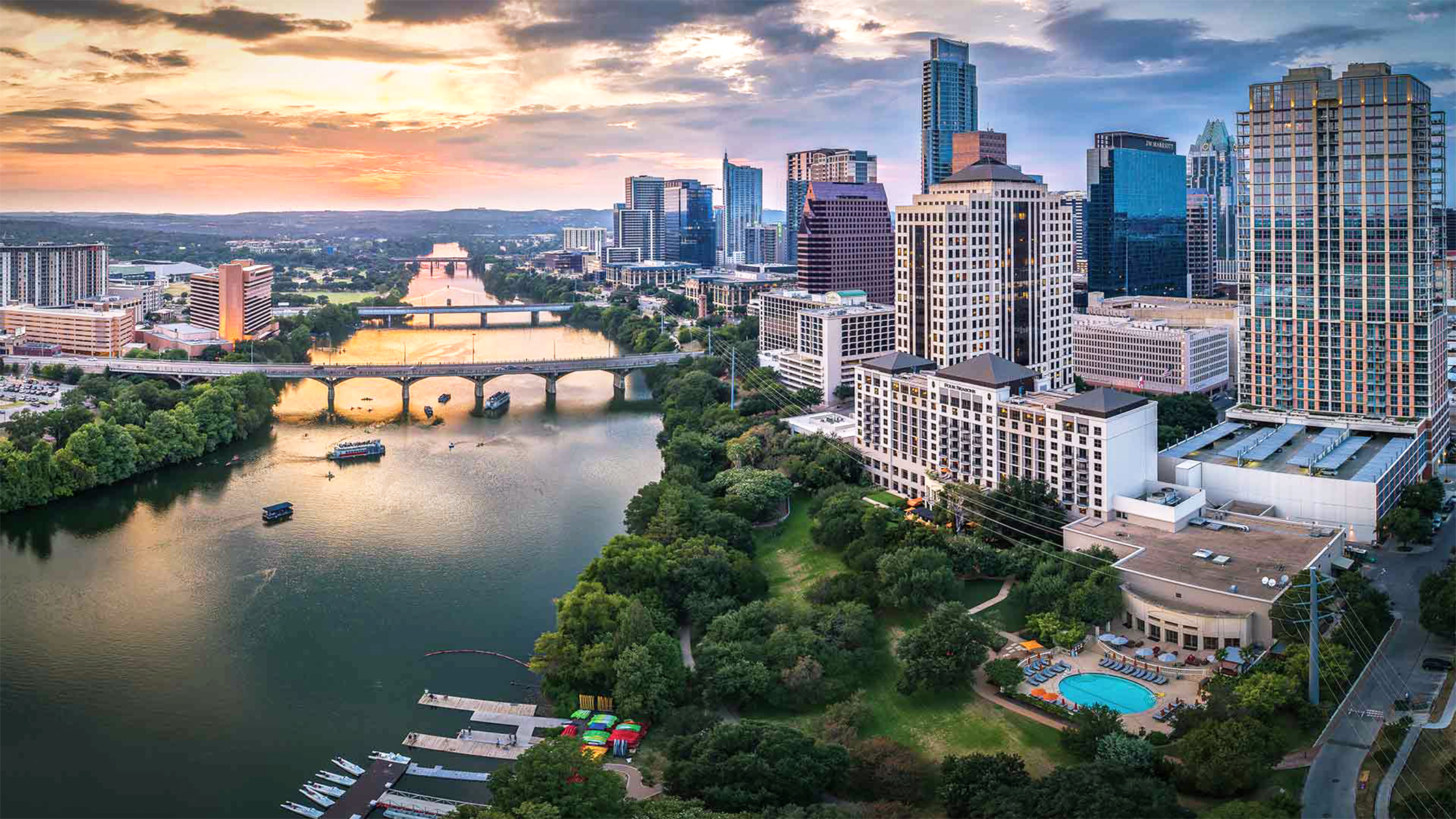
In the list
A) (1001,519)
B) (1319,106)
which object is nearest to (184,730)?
(1001,519)

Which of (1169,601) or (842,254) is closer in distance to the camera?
(1169,601)

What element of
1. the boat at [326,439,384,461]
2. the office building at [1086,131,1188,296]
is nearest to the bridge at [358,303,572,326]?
the boat at [326,439,384,461]

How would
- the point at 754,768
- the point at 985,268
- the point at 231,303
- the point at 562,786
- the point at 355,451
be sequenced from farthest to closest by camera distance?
the point at 231,303 < the point at 355,451 < the point at 985,268 < the point at 754,768 < the point at 562,786

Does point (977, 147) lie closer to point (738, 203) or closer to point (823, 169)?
point (823, 169)

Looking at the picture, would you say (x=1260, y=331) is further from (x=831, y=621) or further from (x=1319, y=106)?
(x=831, y=621)

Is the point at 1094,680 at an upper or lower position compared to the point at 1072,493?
lower

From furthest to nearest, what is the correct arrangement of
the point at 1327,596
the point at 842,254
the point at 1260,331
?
the point at 842,254 → the point at 1260,331 → the point at 1327,596

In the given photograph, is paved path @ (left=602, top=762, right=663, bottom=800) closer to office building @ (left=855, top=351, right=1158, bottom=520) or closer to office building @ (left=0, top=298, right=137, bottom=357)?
office building @ (left=855, top=351, right=1158, bottom=520)

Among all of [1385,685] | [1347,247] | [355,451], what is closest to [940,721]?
[1385,685]
